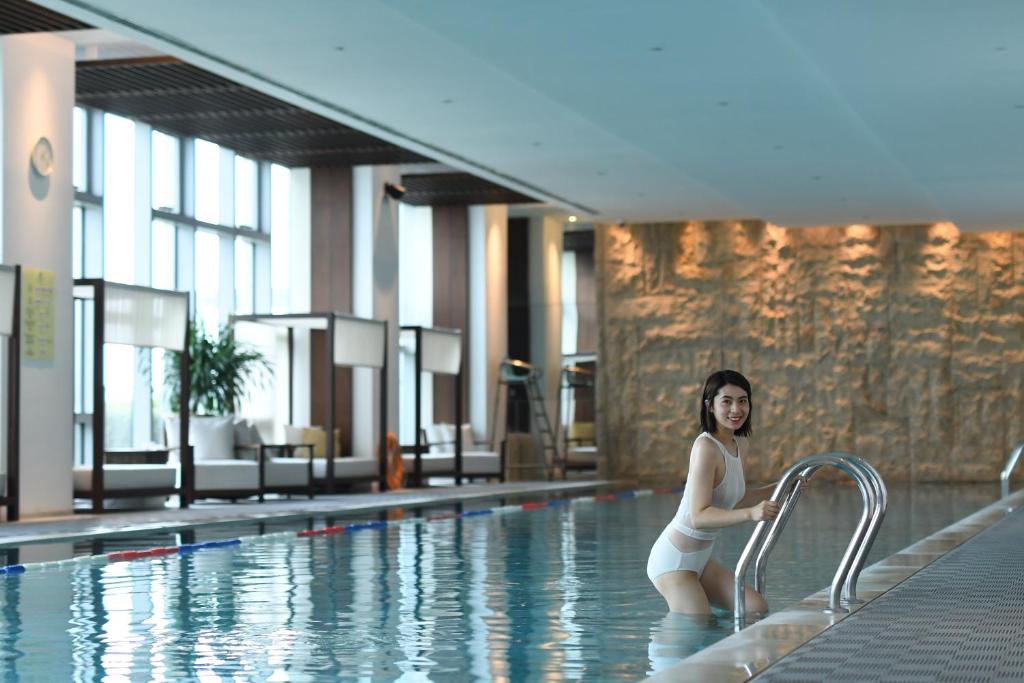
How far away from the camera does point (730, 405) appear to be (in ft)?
17.9

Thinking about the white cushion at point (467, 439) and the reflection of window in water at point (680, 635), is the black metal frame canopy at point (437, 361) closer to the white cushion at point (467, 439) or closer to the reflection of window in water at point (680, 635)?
the white cushion at point (467, 439)

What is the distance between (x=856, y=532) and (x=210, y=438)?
1102cm

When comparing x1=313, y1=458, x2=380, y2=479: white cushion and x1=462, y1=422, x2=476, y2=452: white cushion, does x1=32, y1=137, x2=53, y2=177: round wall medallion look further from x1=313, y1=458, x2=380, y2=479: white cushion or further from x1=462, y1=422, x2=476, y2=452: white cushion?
x1=462, y1=422, x2=476, y2=452: white cushion

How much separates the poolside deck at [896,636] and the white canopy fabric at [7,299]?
7.34 m

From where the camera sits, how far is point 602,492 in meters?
18.2

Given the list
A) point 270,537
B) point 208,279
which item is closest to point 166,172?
point 208,279

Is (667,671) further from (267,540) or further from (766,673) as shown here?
(267,540)

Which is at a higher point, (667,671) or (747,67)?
(747,67)

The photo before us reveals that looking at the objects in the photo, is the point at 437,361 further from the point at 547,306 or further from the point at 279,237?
the point at 547,306

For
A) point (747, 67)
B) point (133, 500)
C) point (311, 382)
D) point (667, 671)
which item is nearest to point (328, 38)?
point (747, 67)

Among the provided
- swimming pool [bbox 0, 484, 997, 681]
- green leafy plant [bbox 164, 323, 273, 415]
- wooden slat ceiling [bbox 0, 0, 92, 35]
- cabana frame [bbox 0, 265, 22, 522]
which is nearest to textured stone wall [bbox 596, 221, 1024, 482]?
green leafy plant [bbox 164, 323, 273, 415]

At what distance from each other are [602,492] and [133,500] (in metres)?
6.06

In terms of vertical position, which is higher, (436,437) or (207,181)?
(207,181)

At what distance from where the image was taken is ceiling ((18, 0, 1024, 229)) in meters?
9.72
